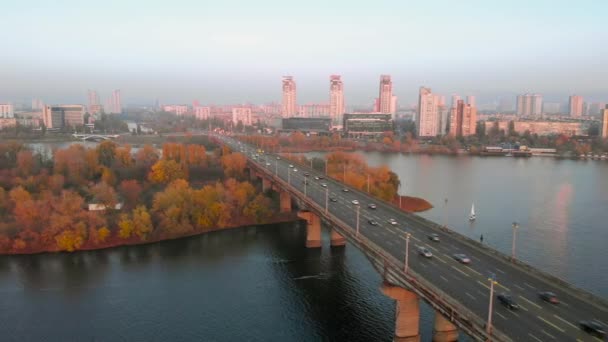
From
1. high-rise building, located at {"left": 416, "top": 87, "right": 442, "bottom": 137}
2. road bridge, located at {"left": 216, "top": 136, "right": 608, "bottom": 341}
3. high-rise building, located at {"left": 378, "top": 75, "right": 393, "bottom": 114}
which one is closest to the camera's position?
road bridge, located at {"left": 216, "top": 136, "right": 608, "bottom": 341}

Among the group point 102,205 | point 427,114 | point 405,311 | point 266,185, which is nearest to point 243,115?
point 427,114

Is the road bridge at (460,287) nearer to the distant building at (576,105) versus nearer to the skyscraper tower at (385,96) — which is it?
the skyscraper tower at (385,96)

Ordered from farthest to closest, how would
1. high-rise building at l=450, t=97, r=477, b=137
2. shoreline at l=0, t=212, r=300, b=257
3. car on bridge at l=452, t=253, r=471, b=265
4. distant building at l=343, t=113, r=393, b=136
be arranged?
distant building at l=343, t=113, r=393, b=136, high-rise building at l=450, t=97, r=477, b=137, shoreline at l=0, t=212, r=300, b=257, car on bridge at l=452, t=253, r=471, b=265

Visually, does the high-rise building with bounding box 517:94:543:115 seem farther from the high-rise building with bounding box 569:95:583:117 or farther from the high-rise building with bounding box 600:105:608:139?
the high-rise building with bounding box 600:105:608:139

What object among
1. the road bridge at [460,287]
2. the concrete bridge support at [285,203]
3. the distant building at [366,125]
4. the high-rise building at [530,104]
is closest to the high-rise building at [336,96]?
the distant building at [366,125]

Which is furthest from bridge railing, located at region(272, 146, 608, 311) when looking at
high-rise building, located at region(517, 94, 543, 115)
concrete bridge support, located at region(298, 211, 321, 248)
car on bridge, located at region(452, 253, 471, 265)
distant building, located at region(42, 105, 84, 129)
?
high-rise building, located at region(517, 94, 543, 115)
